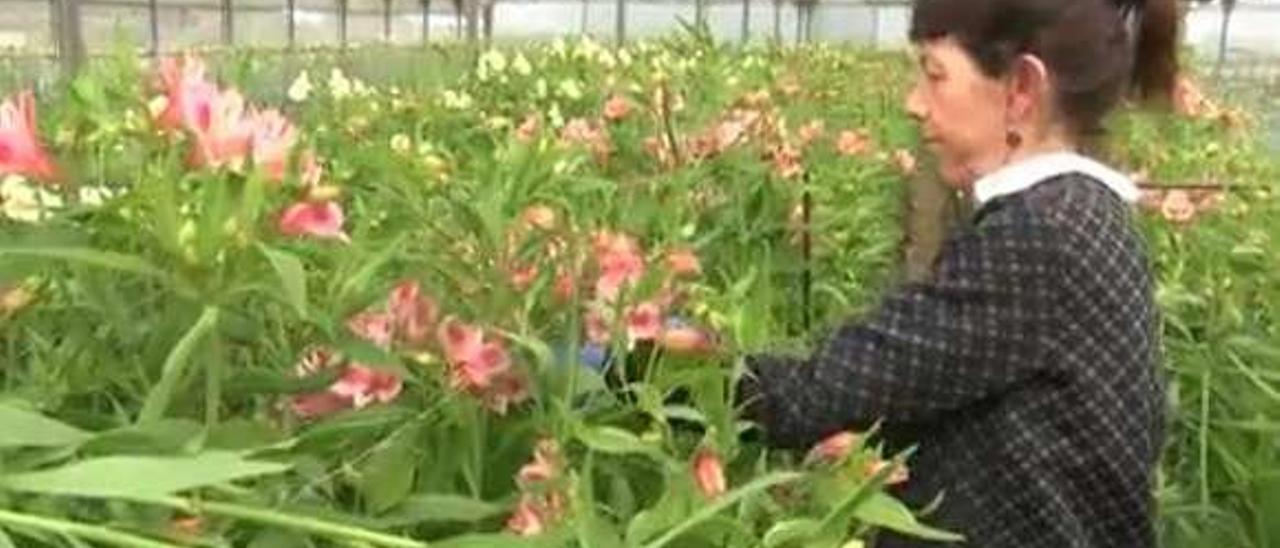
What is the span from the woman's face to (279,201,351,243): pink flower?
2.07 feet

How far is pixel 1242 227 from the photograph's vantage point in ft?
7.09

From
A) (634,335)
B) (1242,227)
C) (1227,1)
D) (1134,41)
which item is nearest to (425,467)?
(634,335)

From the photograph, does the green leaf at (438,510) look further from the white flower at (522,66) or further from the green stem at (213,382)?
the white flower at (522,66)

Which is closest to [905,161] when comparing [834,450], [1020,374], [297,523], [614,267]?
[1020,374]

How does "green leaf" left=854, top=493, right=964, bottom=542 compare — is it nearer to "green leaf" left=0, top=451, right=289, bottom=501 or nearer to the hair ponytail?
"green leaf" left=0, top=451, right=289, bottom=501

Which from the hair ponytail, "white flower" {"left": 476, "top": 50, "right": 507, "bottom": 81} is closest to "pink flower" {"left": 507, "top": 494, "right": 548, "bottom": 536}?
the hair ponytail

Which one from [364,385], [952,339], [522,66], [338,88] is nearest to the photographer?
[364,385]

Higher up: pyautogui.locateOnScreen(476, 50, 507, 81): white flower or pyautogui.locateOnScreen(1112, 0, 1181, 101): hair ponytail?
pyautogui.locateOnScreen(1112, 0, 1181, 101): hair ponytail

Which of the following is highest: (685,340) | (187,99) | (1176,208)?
(187,99)

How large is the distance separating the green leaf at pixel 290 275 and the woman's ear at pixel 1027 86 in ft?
2.34

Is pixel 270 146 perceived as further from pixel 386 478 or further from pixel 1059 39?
pixel 1059 39

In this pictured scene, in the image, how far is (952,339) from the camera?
129cm

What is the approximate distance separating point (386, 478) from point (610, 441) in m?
0.11

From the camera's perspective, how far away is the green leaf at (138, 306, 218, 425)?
0.69 metres
